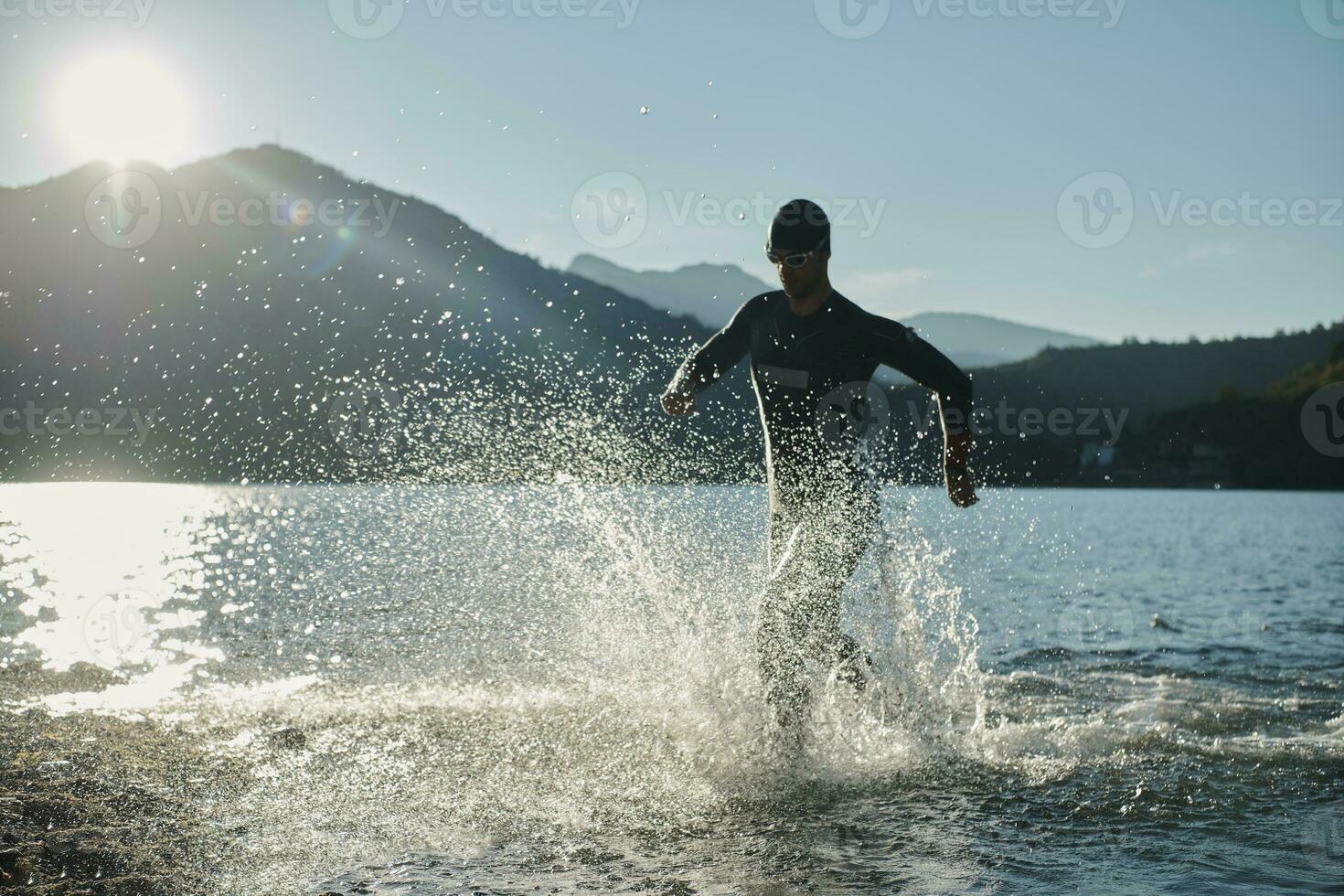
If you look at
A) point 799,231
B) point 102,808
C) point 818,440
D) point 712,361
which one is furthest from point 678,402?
point 102,808

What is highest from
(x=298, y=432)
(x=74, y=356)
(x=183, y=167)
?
(x=183, y=167)

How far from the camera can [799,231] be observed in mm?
5344

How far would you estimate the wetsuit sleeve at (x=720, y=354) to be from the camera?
228 inches

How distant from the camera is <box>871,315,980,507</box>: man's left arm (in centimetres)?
538

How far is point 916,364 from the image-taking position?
5402 millimetres

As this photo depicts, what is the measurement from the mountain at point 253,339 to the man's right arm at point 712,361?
52.2 metres

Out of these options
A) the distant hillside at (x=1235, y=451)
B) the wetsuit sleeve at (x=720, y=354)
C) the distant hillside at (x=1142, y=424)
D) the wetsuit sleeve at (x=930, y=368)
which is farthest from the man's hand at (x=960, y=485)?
the distant hillside at (x=1235, y=451)

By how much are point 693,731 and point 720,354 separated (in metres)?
1.96

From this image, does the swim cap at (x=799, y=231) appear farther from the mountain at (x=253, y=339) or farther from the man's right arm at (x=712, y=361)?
the mountain at (x=253, y=339)

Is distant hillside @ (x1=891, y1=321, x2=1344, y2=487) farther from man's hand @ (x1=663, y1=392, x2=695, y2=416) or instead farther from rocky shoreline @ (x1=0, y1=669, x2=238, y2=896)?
rocky shoreline @ (x1=0, y1=669, x2=238, y2=896)

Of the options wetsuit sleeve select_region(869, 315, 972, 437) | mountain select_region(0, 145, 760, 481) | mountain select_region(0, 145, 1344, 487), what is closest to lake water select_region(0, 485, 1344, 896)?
wetsuit sleeve select_region(869, 315, 972, 437)

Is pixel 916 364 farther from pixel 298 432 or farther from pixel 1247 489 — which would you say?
pixel 1247 489

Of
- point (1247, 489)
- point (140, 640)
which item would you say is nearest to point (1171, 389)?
point (1247, 489)

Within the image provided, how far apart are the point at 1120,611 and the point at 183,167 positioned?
141 meters
